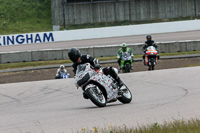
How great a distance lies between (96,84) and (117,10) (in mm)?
40252

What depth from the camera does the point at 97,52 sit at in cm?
2966

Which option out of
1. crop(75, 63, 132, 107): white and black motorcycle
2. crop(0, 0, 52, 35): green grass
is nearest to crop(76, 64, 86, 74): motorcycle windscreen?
crop(75, 63, 132, 107): white and black motorcycle

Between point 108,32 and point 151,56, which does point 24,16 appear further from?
point 151,56

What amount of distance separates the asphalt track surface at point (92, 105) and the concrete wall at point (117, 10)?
33760 mm

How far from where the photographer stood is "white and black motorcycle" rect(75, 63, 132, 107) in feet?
28.5

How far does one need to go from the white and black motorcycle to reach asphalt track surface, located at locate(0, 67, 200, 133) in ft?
0.72

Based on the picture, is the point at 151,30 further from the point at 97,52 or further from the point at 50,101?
the point at 50,101

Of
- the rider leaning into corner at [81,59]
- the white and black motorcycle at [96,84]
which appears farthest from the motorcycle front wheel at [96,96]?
the rider leaning into corner at [81,59]

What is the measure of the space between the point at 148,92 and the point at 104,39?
21134 mm

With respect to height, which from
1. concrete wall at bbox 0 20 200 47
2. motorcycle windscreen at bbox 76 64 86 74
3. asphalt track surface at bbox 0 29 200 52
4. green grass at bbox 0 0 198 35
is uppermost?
green grass at bbox 0 0 198 35

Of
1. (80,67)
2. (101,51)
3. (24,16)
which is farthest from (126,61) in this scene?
(24,16)

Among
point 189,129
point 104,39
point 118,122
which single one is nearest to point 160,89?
point 118,122

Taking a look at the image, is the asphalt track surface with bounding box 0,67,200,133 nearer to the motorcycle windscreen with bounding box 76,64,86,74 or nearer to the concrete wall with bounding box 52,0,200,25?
the motorcycle windscreen with bounding box 76,64,86,74

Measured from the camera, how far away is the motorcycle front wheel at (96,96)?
28.1ft
